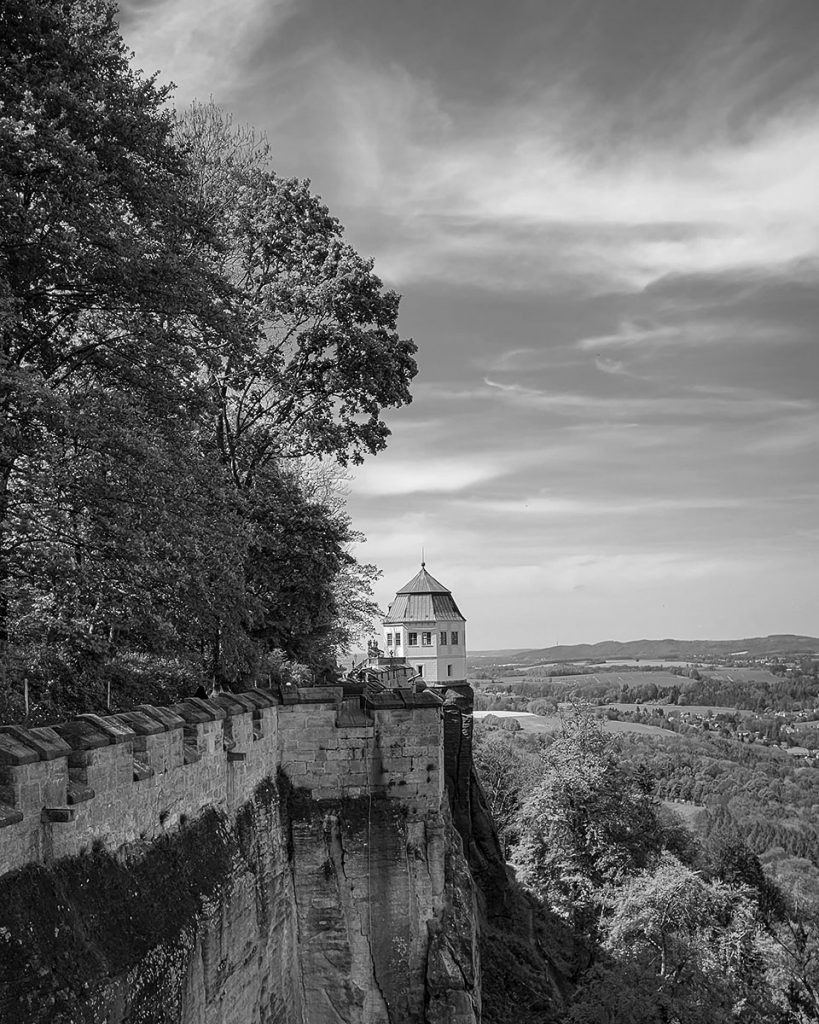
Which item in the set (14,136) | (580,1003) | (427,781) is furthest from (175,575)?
(580,1003)

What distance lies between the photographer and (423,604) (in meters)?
50.8

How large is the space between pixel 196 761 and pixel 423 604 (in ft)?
138

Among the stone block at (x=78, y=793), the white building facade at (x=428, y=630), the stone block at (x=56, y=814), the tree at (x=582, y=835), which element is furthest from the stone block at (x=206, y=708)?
the white building facade at (x=428, y=630)

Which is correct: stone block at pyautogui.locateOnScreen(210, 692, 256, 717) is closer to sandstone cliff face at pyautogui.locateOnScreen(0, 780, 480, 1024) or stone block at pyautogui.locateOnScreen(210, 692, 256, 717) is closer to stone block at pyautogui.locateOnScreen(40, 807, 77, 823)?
sandstone cliff face at pyautogui.locateOnScreen(0, 780, 480, 1024)

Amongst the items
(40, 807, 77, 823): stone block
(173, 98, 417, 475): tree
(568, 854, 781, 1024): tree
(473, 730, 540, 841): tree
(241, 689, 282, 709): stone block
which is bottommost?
(568, 854, 781, 1024): tree

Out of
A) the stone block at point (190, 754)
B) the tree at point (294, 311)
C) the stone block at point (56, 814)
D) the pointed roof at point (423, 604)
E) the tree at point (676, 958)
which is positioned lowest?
the tree at point (676, 958)

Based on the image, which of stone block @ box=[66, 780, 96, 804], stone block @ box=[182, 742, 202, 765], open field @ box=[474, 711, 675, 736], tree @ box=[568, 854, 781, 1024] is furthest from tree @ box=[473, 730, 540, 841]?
open field @ box=[474, 711, 675, 736]

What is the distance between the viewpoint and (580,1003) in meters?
20.3

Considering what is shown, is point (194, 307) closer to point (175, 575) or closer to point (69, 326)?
point (69, 326)

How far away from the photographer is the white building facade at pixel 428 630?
49.2m

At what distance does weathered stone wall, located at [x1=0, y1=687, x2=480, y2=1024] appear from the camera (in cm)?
610

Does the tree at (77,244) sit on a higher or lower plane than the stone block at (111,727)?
higher

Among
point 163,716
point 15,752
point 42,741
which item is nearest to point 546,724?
point 163,716

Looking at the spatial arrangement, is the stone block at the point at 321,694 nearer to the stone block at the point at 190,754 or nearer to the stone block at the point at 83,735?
the stone block at the point at 190,754
